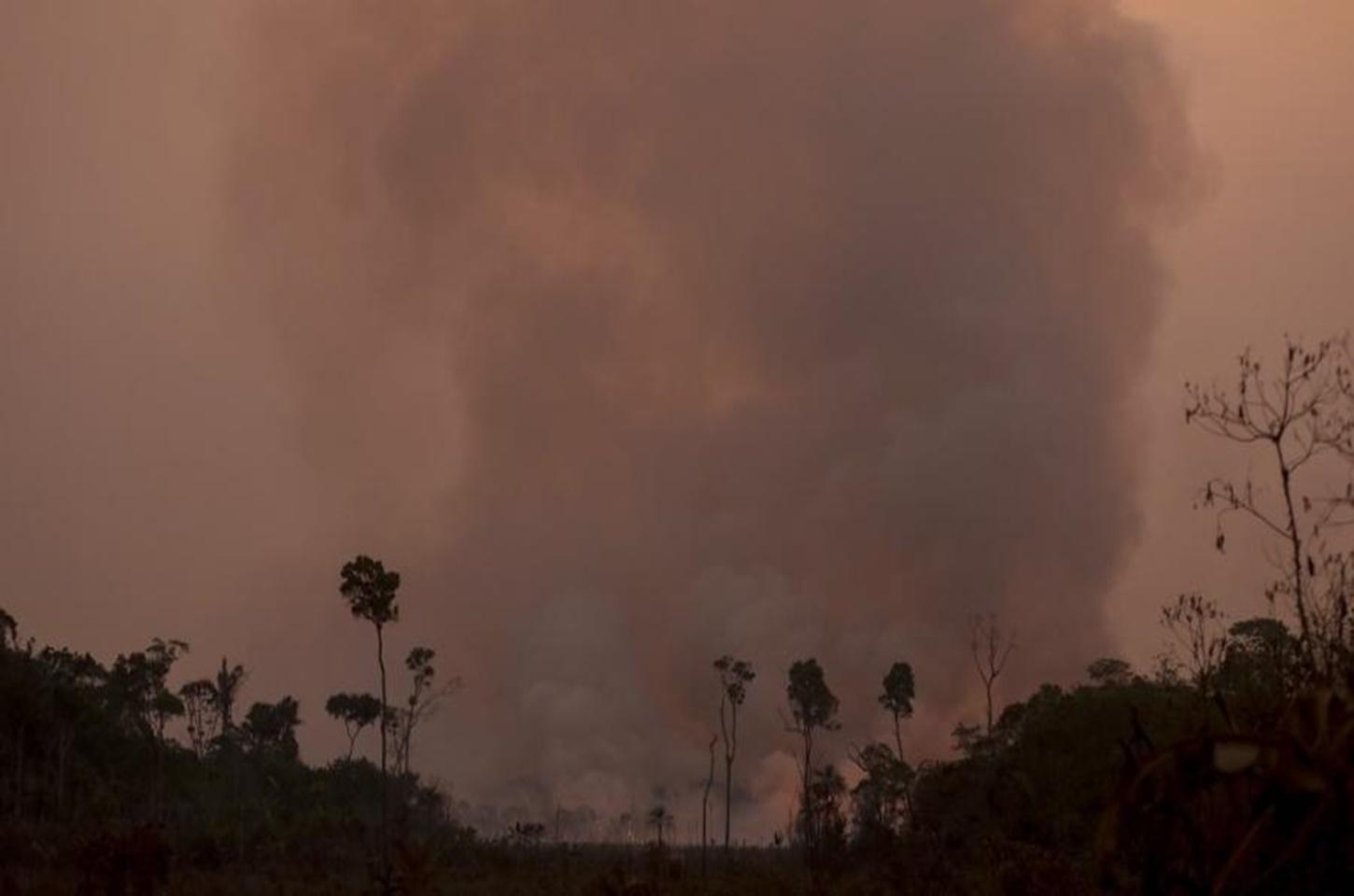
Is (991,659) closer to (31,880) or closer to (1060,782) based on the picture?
(1060,782)

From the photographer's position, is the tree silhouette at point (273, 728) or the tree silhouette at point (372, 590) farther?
the tree silhouette at point (273, 728)

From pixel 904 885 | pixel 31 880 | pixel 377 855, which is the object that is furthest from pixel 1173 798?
pixel 377 855

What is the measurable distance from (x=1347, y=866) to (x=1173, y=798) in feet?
0.90

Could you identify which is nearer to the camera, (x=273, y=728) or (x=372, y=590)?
(x=372, y=590)

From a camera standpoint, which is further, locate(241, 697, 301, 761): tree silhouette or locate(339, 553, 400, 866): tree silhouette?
locate(241, 697, 301, 761): tree silhouette

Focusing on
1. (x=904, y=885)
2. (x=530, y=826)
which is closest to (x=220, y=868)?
(x=530, y=826)

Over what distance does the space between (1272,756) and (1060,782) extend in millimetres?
57585

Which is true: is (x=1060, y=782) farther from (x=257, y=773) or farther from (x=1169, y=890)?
(x=257, y=773)

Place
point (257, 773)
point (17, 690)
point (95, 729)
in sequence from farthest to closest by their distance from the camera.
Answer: point (257, 773)
point (95, 729)
point (17, 690)

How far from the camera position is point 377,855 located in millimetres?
56625

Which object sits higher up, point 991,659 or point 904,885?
point 991,659

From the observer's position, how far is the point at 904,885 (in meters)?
32.0

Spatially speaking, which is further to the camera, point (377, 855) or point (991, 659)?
point (991, 659)

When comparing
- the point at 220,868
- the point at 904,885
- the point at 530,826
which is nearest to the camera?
the point at 904,885
